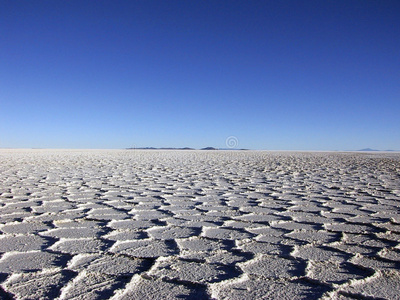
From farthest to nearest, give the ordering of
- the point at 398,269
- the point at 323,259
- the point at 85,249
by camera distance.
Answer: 1. the point at 85,249
2. the point at 323,259
3. the point at 398,269

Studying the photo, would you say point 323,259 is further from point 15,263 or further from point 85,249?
point 15,263

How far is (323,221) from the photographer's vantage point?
8.15 feet

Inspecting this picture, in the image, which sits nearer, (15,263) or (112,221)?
(15,263)

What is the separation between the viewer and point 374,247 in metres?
1.85

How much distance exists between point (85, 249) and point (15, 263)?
0.33 m

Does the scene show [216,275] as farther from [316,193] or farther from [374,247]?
[316,193]

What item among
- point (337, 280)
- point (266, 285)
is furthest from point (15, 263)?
point (337, 280)

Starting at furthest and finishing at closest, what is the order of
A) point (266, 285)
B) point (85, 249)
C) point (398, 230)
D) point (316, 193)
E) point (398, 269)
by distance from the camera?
point (316, 193) < point (398, 230) < point (85, 249) < point (398, 269) < point (266, 285)

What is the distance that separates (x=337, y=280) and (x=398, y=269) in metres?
0.35

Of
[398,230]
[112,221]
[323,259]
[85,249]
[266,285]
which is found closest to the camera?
[266,285]

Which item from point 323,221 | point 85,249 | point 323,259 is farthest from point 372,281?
point 85,249

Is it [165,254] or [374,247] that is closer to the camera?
[165,254]

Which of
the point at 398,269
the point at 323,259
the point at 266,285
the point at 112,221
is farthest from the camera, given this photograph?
the point at 112,221

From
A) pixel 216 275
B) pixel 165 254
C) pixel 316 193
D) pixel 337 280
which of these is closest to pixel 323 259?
pixel 337 280
